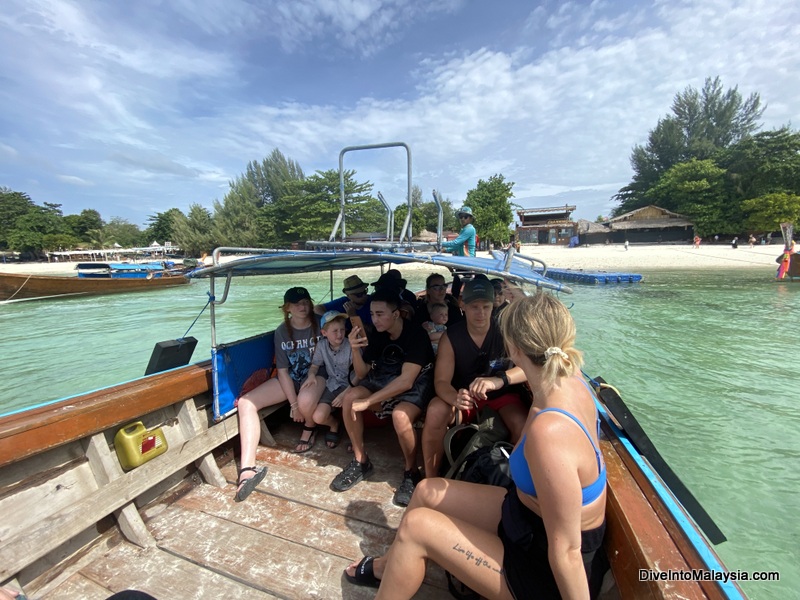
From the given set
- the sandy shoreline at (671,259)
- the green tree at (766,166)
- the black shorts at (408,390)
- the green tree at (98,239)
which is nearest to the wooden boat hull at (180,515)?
the black shorts at (408,390)

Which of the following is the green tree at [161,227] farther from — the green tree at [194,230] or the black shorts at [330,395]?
the black shorts at [330,395]

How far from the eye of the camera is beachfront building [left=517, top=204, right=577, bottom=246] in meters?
49.4

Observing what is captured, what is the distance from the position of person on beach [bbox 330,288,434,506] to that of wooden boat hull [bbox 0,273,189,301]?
801 inches

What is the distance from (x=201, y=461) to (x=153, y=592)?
101 centimetres

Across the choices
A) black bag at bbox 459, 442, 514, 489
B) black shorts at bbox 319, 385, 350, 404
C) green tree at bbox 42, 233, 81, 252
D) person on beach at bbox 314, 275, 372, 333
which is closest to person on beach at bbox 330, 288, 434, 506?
black shorts at bbox 319, 385, 350, 404

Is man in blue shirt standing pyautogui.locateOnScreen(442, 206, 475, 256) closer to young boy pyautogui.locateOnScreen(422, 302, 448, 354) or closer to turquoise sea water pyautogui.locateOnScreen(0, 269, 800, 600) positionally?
young boy pyautogui.locateOnScreen(422, 302, 448, 354)

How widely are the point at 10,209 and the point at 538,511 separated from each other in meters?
91.4

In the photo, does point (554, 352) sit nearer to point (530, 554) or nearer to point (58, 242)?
point (530, 554)

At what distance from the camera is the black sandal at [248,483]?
2715 mm

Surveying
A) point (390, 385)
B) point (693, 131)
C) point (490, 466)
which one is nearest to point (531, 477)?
point (490, 466)

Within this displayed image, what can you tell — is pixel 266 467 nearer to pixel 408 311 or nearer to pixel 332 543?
pixel 332 543

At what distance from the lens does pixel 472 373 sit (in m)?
2.79

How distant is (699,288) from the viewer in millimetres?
19094

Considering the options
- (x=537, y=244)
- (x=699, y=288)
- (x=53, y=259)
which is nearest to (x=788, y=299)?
(x=699, y=288)
